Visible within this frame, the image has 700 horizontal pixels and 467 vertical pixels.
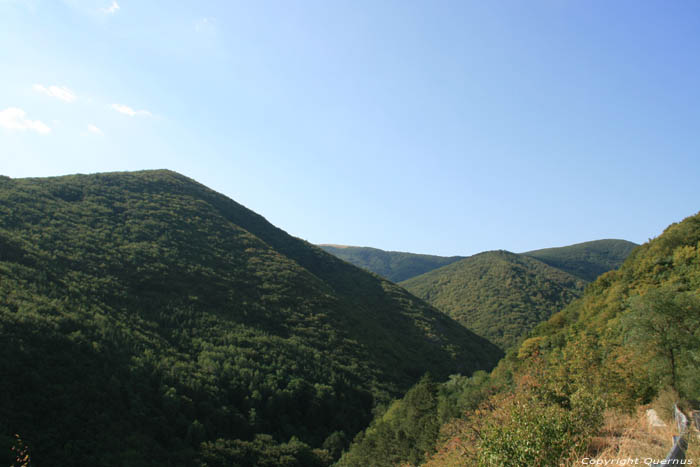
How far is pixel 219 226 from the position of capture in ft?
292

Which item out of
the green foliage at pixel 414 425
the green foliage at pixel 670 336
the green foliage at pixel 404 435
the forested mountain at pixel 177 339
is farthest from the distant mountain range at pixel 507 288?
the green foliage at pixel 670 336

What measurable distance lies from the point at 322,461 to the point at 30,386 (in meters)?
30.3

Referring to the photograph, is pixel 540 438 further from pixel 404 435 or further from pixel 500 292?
pixel 500 292

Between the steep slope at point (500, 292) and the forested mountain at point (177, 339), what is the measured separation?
20.4 metres

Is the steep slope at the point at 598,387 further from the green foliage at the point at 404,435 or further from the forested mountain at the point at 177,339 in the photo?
the forested mountain at the point at 177,339

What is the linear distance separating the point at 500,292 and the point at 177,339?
342 ft

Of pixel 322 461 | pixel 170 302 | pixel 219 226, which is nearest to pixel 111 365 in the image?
pixel 170 302

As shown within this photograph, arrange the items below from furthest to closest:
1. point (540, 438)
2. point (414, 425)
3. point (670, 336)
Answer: point (414, 425) → point (670, 336) → point (540, 438)

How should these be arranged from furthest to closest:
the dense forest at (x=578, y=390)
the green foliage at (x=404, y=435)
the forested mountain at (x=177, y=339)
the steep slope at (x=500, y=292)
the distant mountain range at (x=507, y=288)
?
the distant mountain range at (x=507, y=288) < the steep slope at (x=500, y=292) < the green foliage at (x=404, y=435) < the forested mountain at (x=177, y=339) < the dense forest at (x=578, y=390)

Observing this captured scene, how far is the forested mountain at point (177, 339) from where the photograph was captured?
3275 cm

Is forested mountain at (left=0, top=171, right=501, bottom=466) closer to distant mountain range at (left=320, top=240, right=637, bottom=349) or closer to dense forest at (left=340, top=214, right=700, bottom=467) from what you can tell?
dense forest at (left=340, top=214, right=700, bottom=467)

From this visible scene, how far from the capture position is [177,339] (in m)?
50.0

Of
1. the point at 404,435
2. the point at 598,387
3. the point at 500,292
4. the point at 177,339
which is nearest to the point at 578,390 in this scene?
the point at 598,387

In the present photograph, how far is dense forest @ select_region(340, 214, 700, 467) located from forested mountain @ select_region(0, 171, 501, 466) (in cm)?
1213
